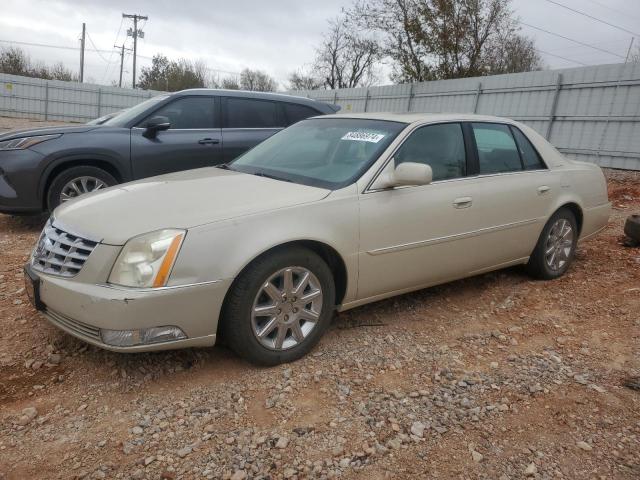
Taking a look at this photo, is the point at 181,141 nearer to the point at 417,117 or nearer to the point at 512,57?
the point at 417,117

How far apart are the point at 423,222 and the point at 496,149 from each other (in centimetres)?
123

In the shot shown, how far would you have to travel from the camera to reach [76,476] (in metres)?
2.14

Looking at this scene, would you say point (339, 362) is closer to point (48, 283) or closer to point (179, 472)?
point (179, 472)

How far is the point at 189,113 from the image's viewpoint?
639 centimetres

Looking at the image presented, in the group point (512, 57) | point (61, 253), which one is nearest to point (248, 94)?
point (61, 253)

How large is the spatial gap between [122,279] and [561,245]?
392cm

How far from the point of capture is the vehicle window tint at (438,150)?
3646 millimetres

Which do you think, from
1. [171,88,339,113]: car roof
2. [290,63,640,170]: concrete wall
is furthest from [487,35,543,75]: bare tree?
[171,88,339,113]: car roof

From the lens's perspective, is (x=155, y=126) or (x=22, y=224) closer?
(x=155, y=126)

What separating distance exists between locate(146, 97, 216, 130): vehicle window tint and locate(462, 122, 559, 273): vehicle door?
3639mm

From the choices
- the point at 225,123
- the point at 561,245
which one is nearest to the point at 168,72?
the point at 225,123

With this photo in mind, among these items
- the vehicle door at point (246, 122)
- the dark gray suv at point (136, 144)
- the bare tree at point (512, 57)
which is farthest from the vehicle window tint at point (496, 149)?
the bare tree at point (512, 57)

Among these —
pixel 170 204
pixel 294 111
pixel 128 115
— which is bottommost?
pixel 170 204

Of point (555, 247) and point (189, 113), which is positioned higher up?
point (189, 113)
